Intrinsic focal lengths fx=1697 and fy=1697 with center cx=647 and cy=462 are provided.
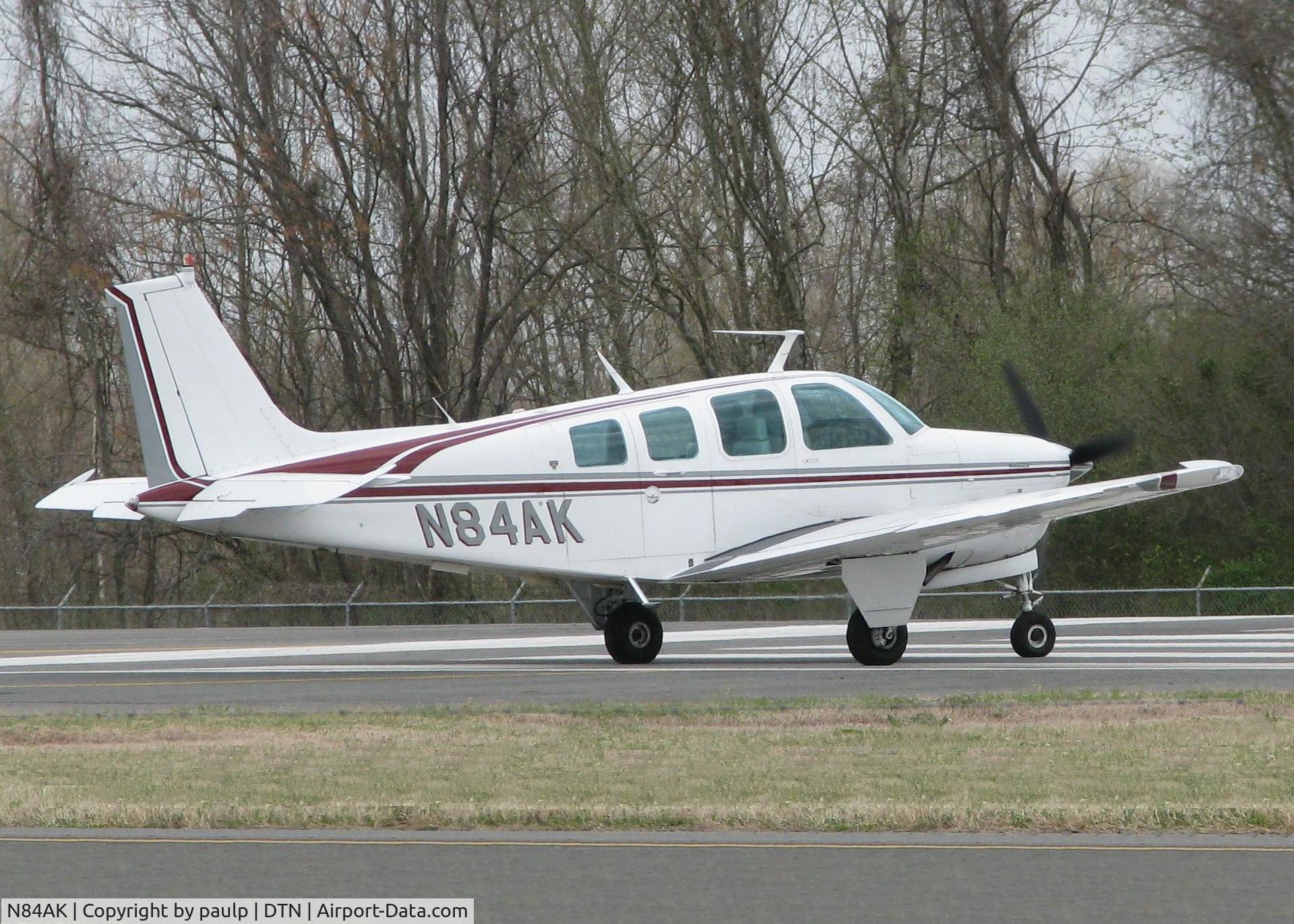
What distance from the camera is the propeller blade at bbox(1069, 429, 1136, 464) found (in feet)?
58.2

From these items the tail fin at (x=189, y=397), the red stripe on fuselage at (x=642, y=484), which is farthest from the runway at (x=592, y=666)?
the tail fin at (x=189, y=397)

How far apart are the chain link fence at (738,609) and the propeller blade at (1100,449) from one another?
9.26m

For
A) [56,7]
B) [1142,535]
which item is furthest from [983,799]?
[56,7]

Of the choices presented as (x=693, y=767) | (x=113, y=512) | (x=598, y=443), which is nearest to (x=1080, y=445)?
(x=598, y=443)

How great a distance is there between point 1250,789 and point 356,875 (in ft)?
15.1

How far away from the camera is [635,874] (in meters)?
6.80

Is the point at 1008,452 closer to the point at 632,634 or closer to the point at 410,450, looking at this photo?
the point at 632,634

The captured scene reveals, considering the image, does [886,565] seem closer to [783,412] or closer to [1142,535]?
[783,412]

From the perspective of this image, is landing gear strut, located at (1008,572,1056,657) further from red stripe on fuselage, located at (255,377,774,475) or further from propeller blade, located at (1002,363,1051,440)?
red stripe on fuselage, located at (255,377,774,475)

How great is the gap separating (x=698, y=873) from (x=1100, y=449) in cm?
1230

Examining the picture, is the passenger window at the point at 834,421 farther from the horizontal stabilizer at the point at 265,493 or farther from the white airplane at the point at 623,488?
the horizontal stabilizer at the point at 265,493

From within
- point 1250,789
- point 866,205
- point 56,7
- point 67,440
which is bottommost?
point 1250,789

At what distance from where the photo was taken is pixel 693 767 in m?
9.77

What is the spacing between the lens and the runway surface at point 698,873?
6.14 metres
